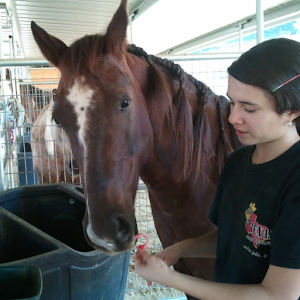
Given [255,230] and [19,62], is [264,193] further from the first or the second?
[19,62]

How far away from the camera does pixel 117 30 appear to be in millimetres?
1072

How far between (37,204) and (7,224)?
36 cm

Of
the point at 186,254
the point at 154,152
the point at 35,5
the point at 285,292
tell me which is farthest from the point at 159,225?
the point at 35,5

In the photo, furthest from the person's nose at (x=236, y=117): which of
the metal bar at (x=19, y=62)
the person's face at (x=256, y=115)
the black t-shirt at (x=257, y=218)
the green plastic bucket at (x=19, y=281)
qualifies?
the metal bar at (x=19, y=62)

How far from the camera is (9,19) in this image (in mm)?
5109

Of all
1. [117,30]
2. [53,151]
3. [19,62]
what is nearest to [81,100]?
[117,30]

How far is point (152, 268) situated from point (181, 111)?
0.72 meters

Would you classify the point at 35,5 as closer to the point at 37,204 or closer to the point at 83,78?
the point at 37,204

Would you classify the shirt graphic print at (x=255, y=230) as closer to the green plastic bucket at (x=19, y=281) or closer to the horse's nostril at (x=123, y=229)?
the horse's nostril at (x=123, y=229)

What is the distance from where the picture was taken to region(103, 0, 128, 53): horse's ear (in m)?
1.05

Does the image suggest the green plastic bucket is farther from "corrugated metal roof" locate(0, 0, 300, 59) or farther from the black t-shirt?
"corrugated metal roof" locate(0, 0, 300, 59)

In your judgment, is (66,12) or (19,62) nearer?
(19,62)

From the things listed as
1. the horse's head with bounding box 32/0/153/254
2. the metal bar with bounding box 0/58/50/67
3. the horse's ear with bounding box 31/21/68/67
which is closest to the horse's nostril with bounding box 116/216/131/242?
the horse's head with bounding box 32/0/153/254

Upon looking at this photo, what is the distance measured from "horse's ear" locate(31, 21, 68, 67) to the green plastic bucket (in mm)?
790
